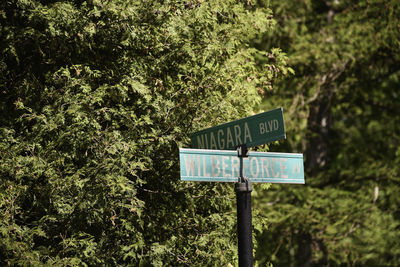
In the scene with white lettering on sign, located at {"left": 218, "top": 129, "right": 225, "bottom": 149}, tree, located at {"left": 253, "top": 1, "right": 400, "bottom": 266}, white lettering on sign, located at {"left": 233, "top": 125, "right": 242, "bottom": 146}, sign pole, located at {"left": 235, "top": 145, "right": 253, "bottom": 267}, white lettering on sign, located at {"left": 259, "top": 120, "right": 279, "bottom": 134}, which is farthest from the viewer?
tree, located at {"left": 253, "top": 1, "right": 400, "bottom": 266}

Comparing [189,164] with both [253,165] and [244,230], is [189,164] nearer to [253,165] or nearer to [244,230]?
[253,165]

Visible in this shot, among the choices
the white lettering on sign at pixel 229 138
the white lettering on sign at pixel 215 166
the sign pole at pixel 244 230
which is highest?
the white lettering on sign at pixel 229 138

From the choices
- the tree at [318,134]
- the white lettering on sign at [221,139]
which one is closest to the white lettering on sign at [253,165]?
the white lettering on sign at [221,139]

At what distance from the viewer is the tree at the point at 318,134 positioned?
1344cm

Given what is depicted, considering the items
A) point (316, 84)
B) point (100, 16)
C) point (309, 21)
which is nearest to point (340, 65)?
point (316, 84)

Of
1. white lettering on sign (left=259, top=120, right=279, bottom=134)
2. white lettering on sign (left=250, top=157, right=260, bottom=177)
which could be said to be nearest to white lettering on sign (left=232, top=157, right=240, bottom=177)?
white lettering on sign (left=250, top=157, right=260, bottom=177)

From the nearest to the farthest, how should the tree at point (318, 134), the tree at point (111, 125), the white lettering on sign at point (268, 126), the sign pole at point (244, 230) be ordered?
the sign pole at point (244, 230)
the white lettering on sign at point (268, 126)
the tree at point (111, 125)
the tree at point (318, 134)

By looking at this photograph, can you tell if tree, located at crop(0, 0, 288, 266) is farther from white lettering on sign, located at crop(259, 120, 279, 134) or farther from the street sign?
white lettering on sign, located at crop(259, 120, 279, 134)

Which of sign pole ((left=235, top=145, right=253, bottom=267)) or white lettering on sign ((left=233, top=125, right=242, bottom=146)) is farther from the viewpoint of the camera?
white lettering on sign ((left=233, top=125, right=242, bottom=146))

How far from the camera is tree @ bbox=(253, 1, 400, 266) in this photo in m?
13.4

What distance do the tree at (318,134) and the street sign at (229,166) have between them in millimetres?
8032

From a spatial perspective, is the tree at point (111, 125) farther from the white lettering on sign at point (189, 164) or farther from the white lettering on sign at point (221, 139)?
the white lettering on sign at point (189, 164)

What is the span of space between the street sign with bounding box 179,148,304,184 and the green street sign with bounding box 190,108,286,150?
0.11m

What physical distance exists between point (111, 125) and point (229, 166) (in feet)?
10.4
